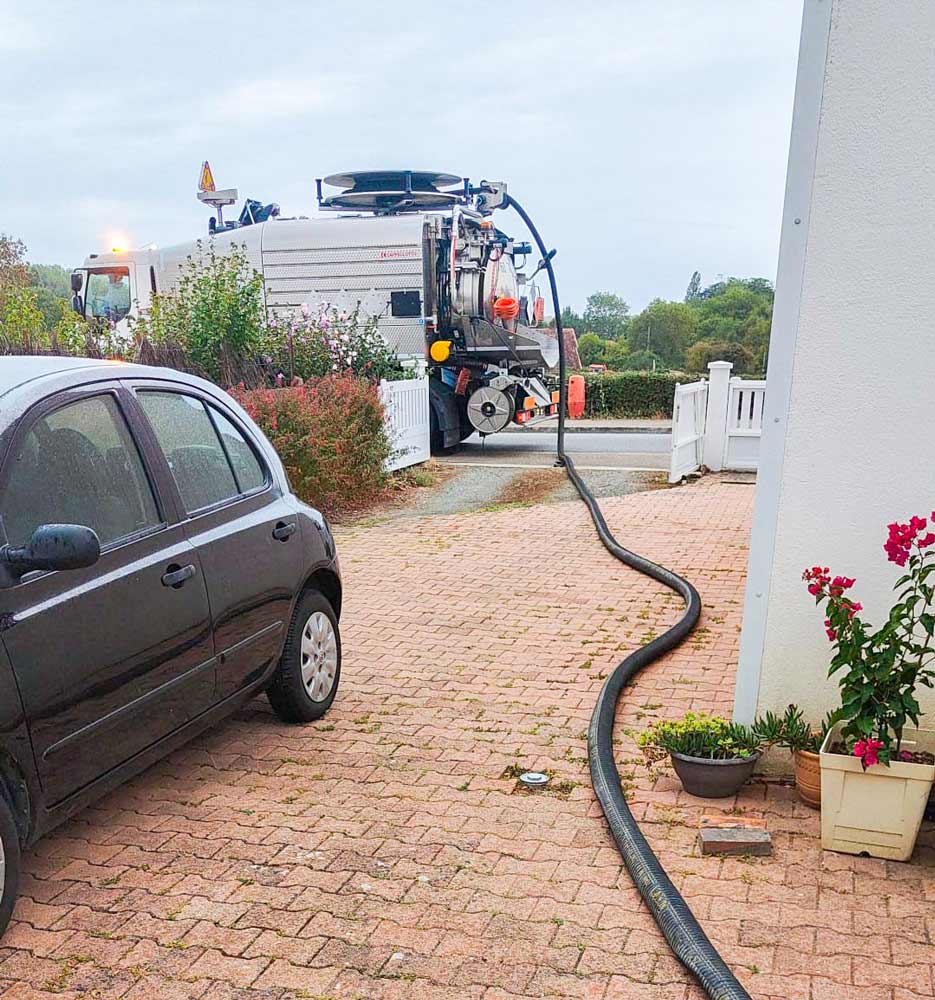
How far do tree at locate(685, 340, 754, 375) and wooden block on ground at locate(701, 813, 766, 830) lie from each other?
25484 millimetres

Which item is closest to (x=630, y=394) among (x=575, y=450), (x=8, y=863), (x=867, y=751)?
(x=575, y=450)

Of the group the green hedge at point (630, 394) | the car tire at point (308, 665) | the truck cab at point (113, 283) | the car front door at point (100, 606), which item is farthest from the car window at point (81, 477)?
the green hedge at point (630, 394)

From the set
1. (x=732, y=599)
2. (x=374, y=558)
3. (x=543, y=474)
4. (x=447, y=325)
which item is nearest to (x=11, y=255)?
(x=447, y=325)

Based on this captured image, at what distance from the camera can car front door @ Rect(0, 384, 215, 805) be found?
3.12 m

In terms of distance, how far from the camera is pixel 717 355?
29891 mm

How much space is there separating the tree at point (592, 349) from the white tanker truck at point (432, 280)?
55.5 feet

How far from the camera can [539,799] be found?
13.8 feet

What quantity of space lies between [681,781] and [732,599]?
10.9ft

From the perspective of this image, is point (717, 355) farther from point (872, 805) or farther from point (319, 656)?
point (872, 805)

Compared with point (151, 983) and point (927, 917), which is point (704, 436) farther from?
point (151, 983)

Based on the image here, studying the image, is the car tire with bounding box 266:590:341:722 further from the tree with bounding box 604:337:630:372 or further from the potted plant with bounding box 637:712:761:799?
the tree with bounding box 604:337:630:372

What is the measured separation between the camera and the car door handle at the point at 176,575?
12.2 ft

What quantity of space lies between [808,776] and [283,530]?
2498mm

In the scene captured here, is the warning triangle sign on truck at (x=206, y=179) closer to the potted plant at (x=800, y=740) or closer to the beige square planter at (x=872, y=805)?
the potted plant at (x=800, y=740)
